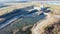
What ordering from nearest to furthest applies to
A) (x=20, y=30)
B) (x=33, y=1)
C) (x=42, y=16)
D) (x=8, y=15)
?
(x=20, y=30)
(x=42, y=16)
(x=8, y=15)
(x=33, y=1)

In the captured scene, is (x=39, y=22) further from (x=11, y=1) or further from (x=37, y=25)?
(x=11, y=1)

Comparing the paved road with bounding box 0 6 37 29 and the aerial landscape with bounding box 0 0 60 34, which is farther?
the paved road with bounding box 0 6 37 29

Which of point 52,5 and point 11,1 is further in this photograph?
point 11,1

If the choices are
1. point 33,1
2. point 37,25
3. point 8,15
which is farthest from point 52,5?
point 8,15

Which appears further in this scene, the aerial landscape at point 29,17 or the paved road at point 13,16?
the paved road at point 13,16

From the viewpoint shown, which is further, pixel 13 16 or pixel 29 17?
pixel 13 16

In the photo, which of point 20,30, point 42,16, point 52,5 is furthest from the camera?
point 52,5

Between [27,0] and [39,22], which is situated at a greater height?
[27,0]
